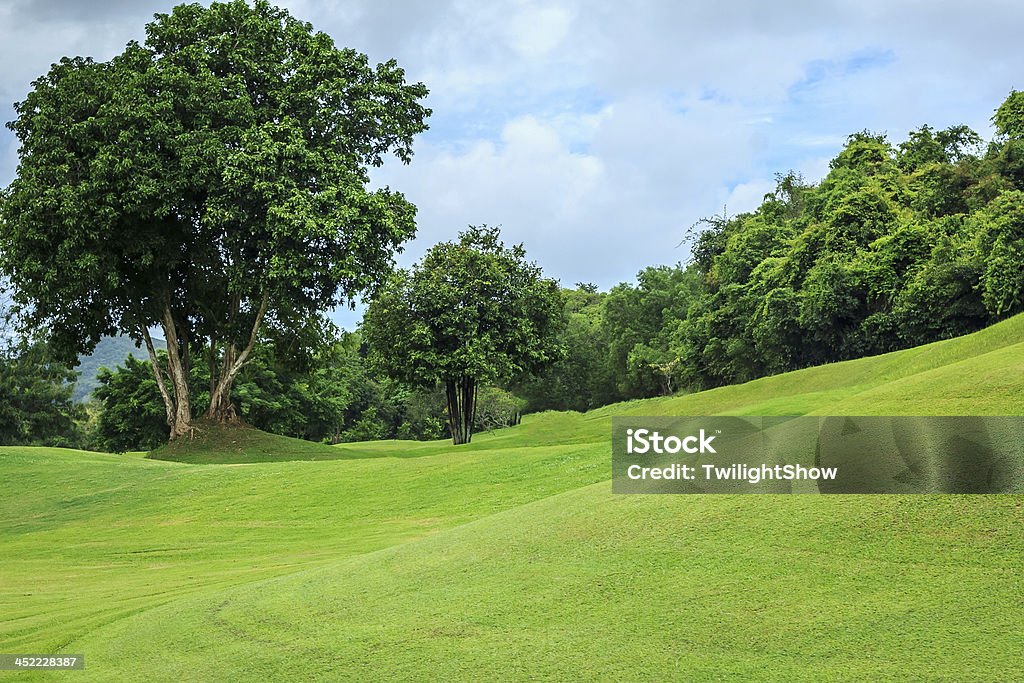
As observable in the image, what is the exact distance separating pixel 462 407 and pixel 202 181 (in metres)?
15.1

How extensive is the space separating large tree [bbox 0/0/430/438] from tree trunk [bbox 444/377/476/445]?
7784mm

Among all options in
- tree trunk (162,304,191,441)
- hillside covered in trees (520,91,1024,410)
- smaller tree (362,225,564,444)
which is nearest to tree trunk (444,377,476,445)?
smaller tree (362,225,564,444)

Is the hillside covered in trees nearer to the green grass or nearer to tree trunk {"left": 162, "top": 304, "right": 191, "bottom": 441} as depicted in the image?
tree trunk {"left": 162, "top": 304, "right": 191, "bottom": 441}

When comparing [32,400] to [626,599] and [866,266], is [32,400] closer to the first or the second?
[866,266]

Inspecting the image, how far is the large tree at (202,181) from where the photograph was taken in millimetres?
32469

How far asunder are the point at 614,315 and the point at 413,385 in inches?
2053

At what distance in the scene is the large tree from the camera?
1278 inches

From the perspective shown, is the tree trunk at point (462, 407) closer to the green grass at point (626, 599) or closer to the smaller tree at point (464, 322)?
the smaller tree at point (464, 322)

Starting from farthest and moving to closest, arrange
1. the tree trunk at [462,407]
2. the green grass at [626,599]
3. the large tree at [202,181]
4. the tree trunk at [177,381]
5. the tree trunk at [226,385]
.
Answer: the tree trunk at [462,407] < the tree trunk at [226,385] < the tree trunk at [177,381] < the large tree at [202,181] < the green grass at [626,599]

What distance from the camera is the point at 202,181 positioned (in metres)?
32.9

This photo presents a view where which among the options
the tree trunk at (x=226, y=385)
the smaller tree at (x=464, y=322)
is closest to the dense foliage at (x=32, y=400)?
the tree trunk at (x=226, y=385)

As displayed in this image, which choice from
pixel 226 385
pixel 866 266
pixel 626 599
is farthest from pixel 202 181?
pixel 866 266

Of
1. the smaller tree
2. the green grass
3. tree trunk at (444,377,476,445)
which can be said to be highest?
the smaller tree

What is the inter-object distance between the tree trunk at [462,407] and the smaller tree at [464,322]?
0.05 m
